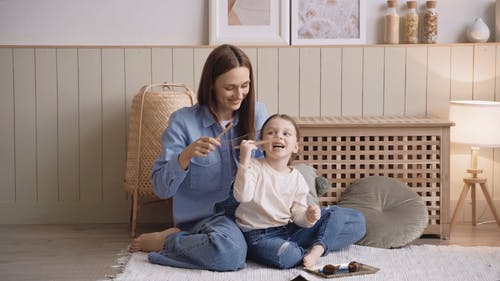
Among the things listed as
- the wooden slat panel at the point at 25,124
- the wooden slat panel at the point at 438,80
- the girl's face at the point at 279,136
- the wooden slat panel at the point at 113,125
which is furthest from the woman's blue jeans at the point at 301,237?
the wooden slat panel at the point at 25,124

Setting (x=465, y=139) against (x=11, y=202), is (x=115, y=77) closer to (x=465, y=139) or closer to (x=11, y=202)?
(x=11, y=202)

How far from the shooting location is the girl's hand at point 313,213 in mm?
3182

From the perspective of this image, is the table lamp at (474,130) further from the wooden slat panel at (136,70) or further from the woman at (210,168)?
the wooden slat panel at (136,70)

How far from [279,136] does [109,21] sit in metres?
1.49

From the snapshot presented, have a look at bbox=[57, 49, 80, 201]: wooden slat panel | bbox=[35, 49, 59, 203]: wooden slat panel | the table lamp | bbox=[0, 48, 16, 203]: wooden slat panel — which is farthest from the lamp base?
bbox=[0, 48, 16, 203]: wooden slat panel

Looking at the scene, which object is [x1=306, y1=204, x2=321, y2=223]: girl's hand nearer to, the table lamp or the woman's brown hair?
the woman's brown hair

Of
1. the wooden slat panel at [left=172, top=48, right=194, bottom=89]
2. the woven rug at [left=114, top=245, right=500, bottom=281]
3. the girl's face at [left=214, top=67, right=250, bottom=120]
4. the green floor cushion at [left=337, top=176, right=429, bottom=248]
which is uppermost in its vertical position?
the wooden slat panel at [left=172, top=48, right=194, bottom=89]

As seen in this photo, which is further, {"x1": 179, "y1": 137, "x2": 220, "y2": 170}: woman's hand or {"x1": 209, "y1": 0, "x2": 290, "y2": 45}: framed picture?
{"x1": 209, "y1": 0, "x2": 290, "y2": 45}: framed picture

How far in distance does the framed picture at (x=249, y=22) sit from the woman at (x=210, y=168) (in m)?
0.88

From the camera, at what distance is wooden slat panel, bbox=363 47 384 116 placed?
430 cm

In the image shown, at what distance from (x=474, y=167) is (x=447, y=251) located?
76 centimetres

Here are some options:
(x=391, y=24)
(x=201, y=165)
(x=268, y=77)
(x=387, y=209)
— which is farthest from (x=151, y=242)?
(x=391, y=24)

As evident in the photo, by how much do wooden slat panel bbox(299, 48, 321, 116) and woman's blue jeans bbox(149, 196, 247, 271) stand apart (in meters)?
1.19

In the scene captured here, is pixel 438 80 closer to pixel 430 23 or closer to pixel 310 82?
pixel 430 23
